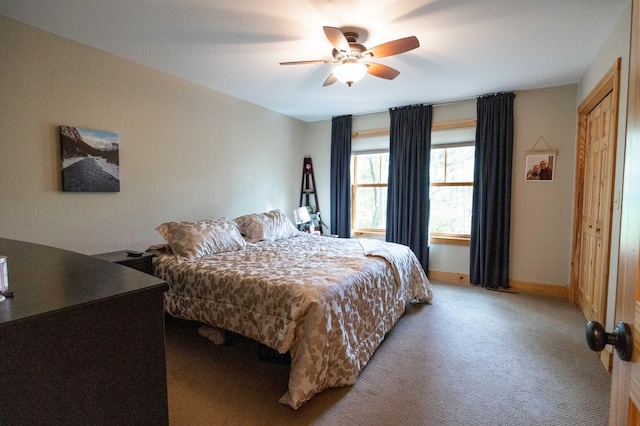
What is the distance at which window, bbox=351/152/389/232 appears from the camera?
4824 mm

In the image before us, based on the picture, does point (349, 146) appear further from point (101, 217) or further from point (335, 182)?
point (101, 217)

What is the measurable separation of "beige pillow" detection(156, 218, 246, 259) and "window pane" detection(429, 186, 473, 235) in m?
2.80

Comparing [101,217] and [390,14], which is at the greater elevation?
[390,14]

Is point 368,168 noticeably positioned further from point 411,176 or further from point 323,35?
point 323,35

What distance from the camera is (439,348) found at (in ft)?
7.88

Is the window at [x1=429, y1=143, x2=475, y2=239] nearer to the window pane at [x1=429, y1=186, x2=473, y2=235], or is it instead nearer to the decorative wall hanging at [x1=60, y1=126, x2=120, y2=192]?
the window pane at [x1=429, y1=186, x2=473, y2=235]

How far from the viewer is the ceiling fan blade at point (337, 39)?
1992mm

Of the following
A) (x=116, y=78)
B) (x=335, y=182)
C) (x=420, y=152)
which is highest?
(x=116, y=78)

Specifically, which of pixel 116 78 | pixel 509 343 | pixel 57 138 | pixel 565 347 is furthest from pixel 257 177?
pixel 565 347

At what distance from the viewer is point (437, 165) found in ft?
14.2

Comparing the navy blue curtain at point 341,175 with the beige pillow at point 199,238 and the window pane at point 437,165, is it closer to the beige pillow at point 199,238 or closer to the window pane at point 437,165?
the window pane at point 437,165

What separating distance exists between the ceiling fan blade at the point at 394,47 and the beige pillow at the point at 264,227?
6.98 ft

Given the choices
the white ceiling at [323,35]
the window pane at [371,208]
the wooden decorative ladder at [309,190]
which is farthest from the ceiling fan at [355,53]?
the wooden decorative ladder at [309,190]

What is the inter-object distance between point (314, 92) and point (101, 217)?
8.65ft
